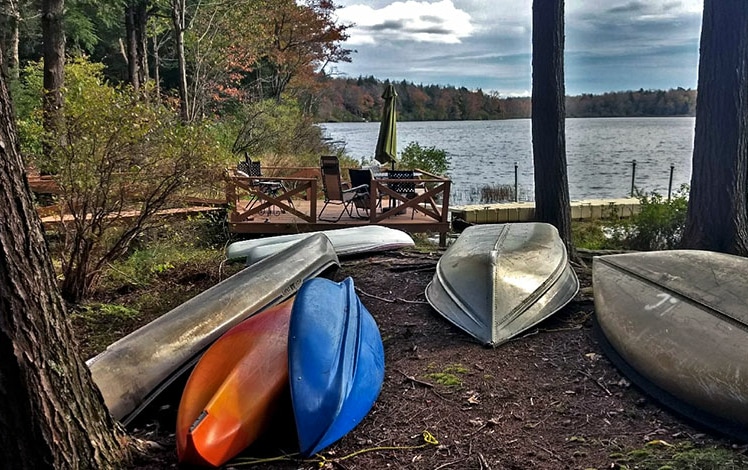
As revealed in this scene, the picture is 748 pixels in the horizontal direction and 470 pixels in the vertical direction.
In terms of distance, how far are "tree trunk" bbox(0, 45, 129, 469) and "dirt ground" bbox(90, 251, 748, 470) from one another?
1.55ft

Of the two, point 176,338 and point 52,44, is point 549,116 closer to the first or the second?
point 176,338

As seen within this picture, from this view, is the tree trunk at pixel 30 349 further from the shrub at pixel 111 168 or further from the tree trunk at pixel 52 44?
the tree trunk at pixel 52 44

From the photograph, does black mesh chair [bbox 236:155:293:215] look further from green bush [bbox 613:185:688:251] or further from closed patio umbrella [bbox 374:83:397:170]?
green bush [bbox 613:185:688:251]

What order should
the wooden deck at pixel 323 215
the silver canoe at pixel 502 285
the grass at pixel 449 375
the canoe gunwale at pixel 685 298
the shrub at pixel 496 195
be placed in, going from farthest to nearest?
the shrub at pixel 496 195 < the wooden deck at pixel 323 215 < the silver canoe at pixel 502 285 < the grass at pixel 449 375 < the canoe gunwale at pixel 685 298

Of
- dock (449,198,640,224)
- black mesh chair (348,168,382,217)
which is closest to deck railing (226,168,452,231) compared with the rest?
black mesh chair (348,168,382,217)

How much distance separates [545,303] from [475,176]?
18007 mm

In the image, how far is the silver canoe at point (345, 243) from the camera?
6082 mm

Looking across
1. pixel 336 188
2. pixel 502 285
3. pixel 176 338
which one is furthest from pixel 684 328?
pixel 336 188

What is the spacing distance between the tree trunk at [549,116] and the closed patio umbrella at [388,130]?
253 inches

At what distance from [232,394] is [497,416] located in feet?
4.27

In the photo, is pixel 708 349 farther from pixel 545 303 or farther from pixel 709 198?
pixel 709 198

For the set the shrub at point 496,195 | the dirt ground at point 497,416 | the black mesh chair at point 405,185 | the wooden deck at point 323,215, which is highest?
the black mesh chair at point 405,185

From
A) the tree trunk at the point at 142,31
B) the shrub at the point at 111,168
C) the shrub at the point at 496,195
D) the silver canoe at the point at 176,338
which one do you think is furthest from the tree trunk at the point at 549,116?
the tree trunk at the point at 142,31

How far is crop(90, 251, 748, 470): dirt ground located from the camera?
252 cm
